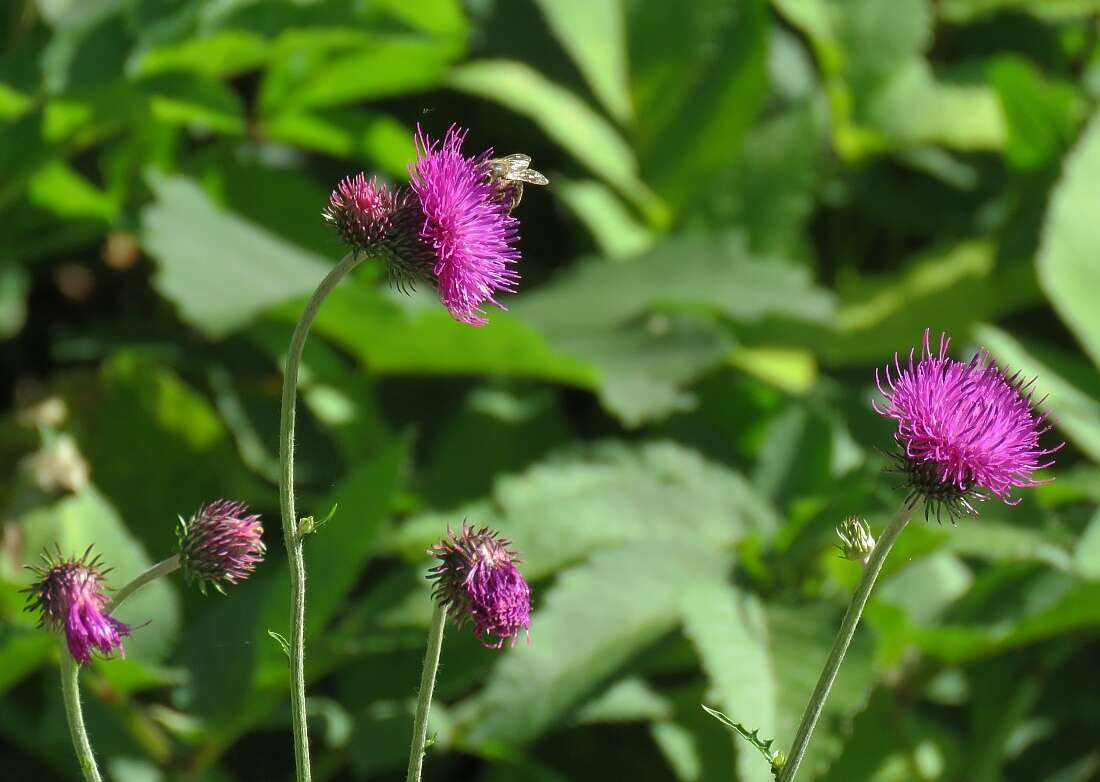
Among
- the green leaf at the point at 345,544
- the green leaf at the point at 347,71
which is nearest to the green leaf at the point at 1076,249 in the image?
the green leaf at the point at 347,71

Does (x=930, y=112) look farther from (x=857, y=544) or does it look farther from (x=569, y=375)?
(x=857, y=544)

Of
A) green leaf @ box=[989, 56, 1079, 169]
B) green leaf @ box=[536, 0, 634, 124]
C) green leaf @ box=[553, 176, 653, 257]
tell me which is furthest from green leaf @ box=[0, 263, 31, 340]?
green leaf @ box=[989, 56, 1079, 169]

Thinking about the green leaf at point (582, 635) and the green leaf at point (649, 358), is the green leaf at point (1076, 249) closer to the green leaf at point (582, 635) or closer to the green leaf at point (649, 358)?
the green leaf at point (649, 358)

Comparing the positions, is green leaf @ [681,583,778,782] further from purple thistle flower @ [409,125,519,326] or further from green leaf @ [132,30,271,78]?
green leaf @ [132,30,271,78]

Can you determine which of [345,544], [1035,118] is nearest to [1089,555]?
[345,544]

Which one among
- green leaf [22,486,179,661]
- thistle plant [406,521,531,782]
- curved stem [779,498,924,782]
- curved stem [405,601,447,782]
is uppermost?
green leaf [22,486,179,661]
